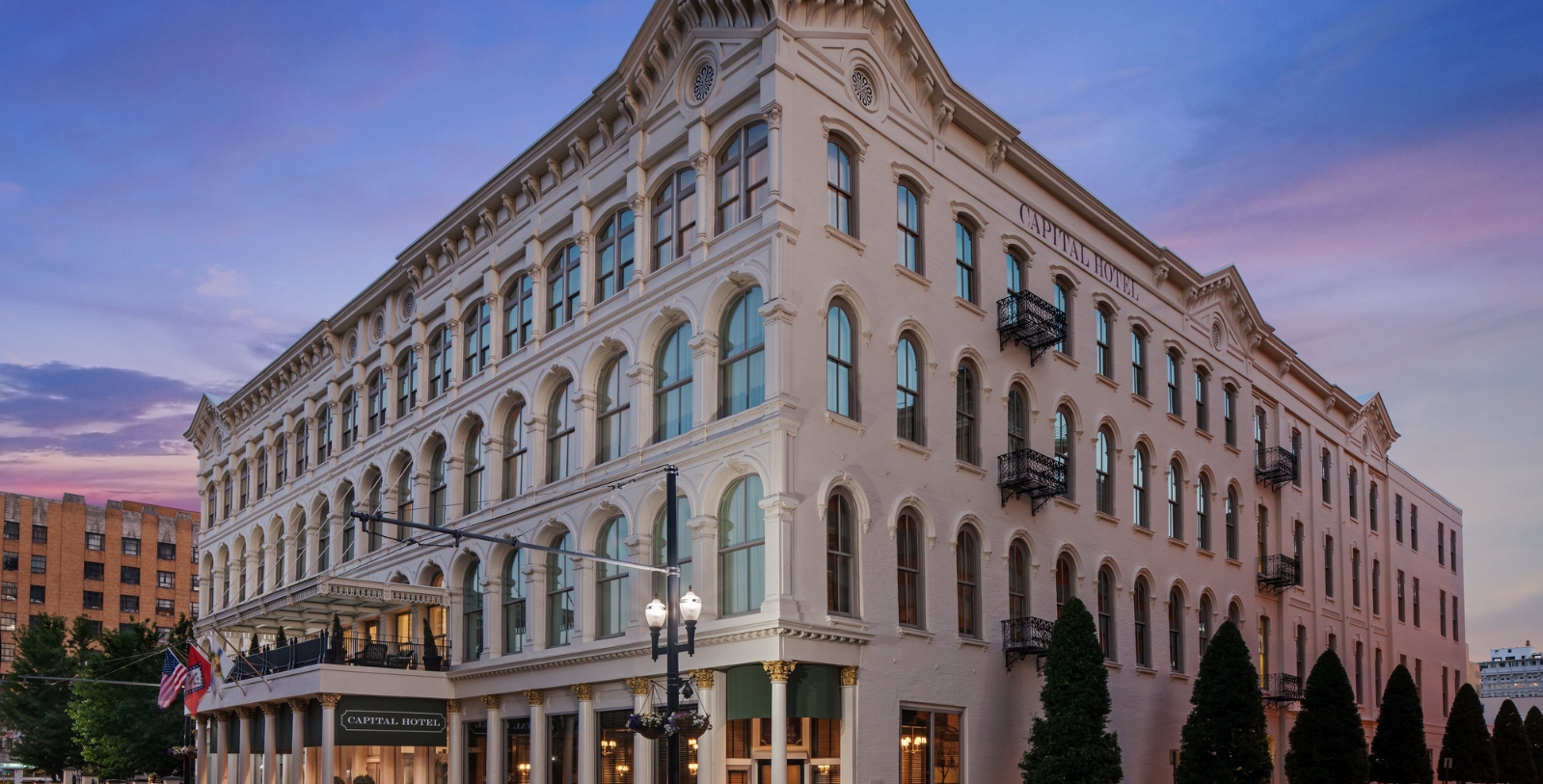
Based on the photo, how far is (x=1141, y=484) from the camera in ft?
143

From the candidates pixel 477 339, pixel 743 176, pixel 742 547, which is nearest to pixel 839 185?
pixel 743 176

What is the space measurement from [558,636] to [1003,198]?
1691 centimetres

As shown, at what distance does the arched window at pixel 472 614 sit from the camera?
138 ft

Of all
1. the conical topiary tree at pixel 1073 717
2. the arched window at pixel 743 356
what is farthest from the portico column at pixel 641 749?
the conical topiary tree at pixel 1073 717

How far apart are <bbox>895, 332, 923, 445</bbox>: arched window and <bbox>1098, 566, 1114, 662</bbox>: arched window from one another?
938 cm

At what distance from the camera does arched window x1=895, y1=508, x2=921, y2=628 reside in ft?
107

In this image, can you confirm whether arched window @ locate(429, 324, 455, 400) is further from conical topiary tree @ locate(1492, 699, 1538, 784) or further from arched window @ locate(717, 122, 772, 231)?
conical topiary tree @ locate(1492, 699, 1538, 784)

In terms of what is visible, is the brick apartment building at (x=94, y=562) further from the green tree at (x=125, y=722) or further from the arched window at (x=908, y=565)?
the arched window at (x=908, y=565)

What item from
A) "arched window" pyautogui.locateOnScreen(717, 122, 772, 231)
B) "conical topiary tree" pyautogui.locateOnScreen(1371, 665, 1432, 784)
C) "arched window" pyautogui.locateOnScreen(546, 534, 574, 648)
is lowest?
"conical topiary tree" pyautogui.locateOnScreen(1371, 665, 1432, 784)

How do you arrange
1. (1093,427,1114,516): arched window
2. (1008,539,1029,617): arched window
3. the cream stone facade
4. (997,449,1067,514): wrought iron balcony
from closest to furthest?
1. the cream stone facade
2. (997,449,1067,514): wrought iron balcony
3. (1008,539,1029,617): arched window
4. (1093,427,1114,516): arched window

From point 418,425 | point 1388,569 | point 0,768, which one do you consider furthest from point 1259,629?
point 0,768

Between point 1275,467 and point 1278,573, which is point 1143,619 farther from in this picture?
point 1275,467

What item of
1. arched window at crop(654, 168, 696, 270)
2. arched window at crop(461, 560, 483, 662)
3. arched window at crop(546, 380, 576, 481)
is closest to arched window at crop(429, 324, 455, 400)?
arched window at crop(461, 560, 483, 662)

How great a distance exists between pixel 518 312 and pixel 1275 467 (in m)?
27.9
